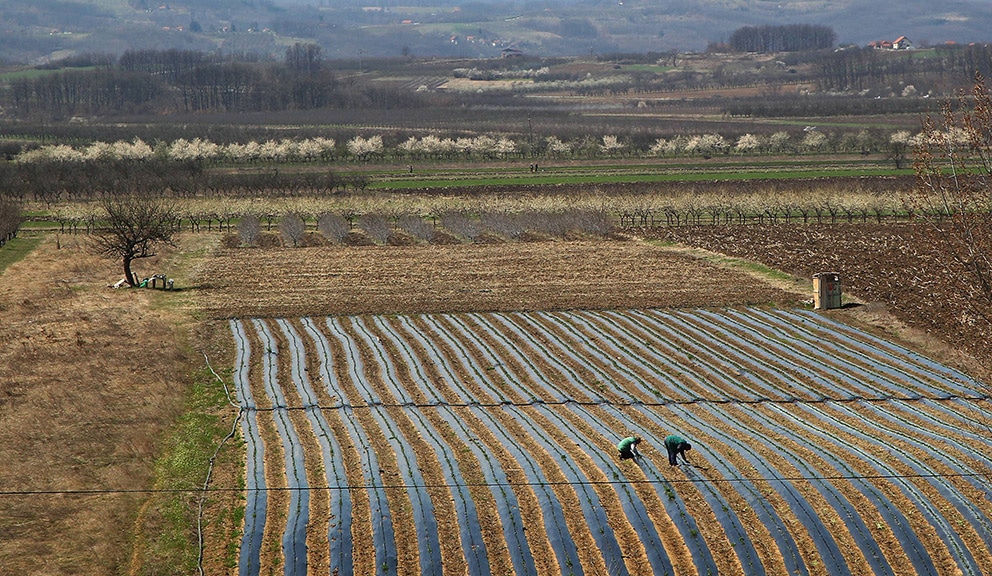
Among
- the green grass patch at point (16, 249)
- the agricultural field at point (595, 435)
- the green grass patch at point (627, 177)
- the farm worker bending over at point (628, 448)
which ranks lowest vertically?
the green grass patch at point (627, 177)

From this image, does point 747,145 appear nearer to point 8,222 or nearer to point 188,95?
point 8,222

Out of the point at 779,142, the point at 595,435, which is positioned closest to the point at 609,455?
the point at 595,435

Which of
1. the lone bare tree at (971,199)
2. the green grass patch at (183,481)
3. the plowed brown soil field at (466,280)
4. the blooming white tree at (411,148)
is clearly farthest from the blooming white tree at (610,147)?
the lone bare tree at (971,199)

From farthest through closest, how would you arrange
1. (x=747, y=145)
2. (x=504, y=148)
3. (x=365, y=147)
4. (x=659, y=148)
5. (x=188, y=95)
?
(x=188, y=95) < (x=365, y=147) < (x=504, y=148) < (x=659, y=148) < (x=747, y=145)

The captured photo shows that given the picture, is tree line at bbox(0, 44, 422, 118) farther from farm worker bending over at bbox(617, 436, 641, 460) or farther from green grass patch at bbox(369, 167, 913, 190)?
farm worker bending over at bbox(617, 436, 641, 460)

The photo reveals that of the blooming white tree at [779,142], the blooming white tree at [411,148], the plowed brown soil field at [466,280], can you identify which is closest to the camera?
the plowed brown soil field at [466,280]

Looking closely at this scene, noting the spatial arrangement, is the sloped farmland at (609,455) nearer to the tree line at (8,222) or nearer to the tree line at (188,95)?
the tree line at (8,222)

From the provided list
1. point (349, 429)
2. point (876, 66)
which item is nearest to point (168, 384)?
point (349, 429)
